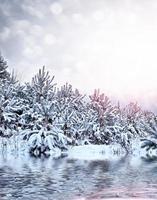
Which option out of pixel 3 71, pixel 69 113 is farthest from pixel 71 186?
pixel 3 71

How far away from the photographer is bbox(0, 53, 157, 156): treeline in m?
31.9

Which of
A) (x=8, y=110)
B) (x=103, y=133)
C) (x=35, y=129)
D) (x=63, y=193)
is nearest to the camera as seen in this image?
(x=63, y=193)

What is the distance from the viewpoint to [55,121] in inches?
1337

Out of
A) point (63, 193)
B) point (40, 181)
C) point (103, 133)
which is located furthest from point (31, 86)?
point (63, 193)

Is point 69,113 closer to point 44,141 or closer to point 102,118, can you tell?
point 102,118

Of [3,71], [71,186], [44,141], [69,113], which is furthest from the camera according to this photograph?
[3,71]

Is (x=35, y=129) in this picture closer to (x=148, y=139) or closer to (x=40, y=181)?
(x=148, y=139)

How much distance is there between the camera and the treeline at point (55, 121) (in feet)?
105

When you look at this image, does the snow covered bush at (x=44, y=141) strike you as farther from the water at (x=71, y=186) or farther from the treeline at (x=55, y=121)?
the water at (x=71, y=186)

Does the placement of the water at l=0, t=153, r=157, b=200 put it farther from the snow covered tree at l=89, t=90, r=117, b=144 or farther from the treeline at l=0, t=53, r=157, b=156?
the snow covered tree at l=89, t=90, r=117, b=144

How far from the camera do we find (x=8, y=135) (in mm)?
35688

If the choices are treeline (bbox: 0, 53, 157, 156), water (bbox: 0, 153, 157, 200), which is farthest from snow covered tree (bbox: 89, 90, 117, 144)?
water (bbox: 0, 153, 157, 200)

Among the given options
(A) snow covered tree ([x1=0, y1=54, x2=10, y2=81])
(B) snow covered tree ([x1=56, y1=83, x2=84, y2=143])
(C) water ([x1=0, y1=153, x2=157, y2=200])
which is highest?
(A) snow covered tree ([x1=0, y1=54, x2=10, y2=81])

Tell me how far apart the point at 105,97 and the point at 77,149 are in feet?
43.9
